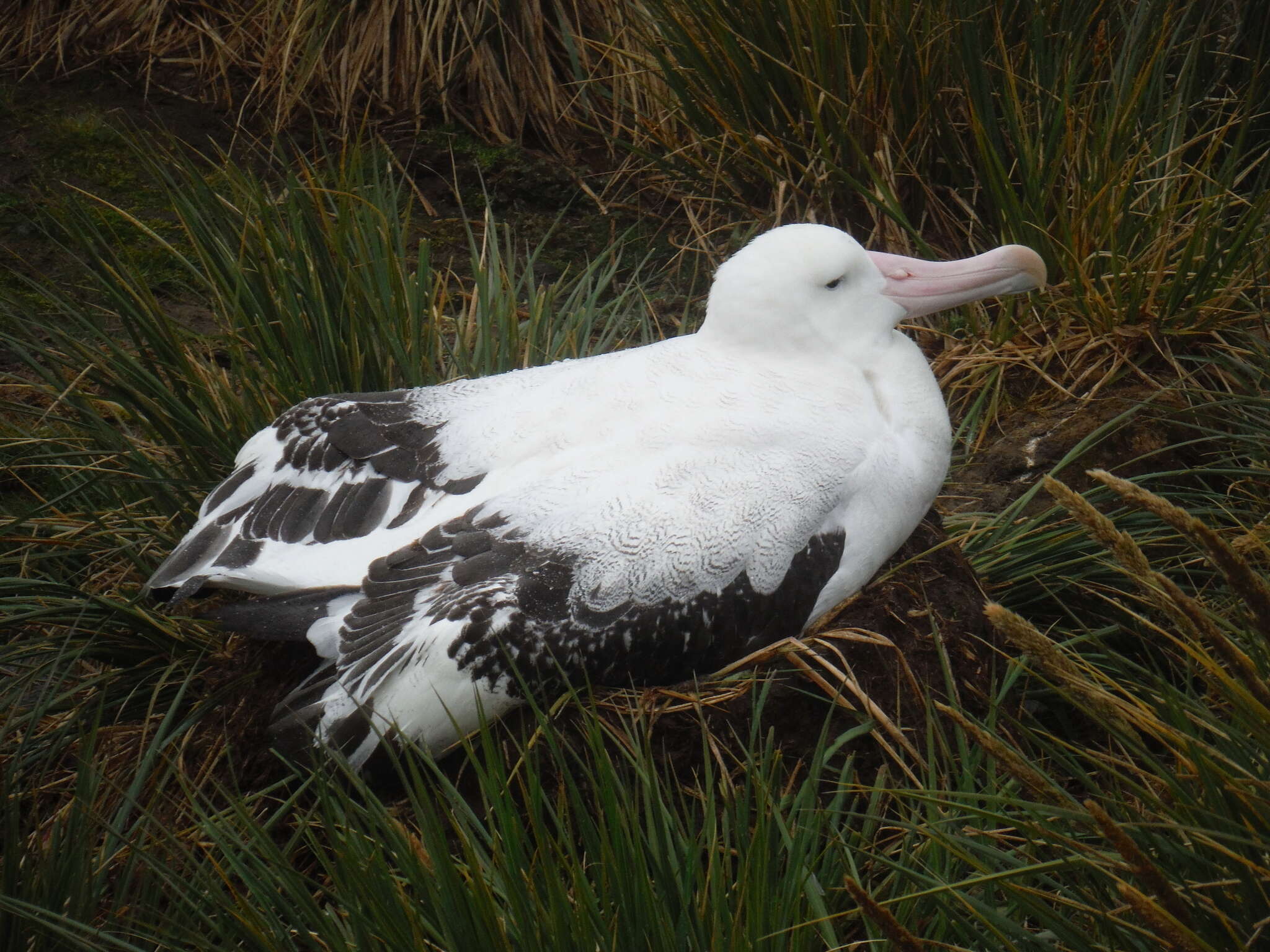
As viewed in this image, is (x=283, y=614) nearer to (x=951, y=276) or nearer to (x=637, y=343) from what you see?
(x=951, y=276)

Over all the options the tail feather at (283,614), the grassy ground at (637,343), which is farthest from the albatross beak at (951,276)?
the tail feather at (283,614)

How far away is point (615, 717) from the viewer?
310 cm

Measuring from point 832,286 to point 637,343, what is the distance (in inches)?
64.7

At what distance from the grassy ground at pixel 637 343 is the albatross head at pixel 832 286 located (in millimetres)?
643

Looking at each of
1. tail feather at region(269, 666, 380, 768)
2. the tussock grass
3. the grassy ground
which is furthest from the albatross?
the tussock grass

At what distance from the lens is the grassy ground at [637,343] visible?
220 centimetres

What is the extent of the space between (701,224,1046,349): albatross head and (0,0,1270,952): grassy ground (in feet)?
2.11

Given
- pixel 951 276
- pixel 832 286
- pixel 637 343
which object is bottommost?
pixel 637 343

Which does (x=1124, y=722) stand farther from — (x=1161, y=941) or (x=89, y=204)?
(x=89, y=204)

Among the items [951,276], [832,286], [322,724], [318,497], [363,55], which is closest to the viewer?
[322,724]

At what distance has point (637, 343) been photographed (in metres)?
5.11

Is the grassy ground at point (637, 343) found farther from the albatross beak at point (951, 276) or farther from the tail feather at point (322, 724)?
the albatross beak at point (951, 276)

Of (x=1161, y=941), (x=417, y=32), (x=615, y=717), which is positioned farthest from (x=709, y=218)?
(x=1161, y=941)

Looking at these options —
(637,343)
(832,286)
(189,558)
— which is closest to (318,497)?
(189,558)
